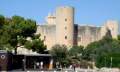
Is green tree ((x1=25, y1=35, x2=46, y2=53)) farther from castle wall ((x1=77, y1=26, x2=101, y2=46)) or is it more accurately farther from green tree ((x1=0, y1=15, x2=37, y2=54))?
castle wall ((x1=77, y1=26, x2=101, y2=46))

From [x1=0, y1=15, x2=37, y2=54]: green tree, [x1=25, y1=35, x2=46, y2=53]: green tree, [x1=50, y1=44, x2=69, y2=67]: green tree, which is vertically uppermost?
[x1=0, y1=15, x2=37, y2=54]: green tree

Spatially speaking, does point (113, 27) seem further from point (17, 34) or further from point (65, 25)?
point (17, 34)

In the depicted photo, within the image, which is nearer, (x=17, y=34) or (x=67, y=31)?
(x=17, y=34)

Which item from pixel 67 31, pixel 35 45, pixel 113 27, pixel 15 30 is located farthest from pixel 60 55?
pixel 113 27

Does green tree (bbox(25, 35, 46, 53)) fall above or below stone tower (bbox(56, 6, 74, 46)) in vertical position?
below

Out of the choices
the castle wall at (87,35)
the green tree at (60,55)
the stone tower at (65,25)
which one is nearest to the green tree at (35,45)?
the green tree at (60,55)

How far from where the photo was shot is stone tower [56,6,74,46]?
88562mm

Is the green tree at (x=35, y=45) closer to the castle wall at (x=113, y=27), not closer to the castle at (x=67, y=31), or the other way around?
the castle at (x=67, y=31)

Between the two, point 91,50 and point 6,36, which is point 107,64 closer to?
point 6,36

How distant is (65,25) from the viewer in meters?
90.1

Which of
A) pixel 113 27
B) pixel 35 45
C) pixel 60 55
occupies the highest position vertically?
pixel 113 27

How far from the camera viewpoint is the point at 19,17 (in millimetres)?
66688

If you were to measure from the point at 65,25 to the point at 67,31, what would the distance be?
3.67 feet

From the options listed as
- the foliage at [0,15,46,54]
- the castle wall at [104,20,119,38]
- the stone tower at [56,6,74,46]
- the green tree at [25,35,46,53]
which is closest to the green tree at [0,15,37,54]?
the foliage at [0,15,46,54]
